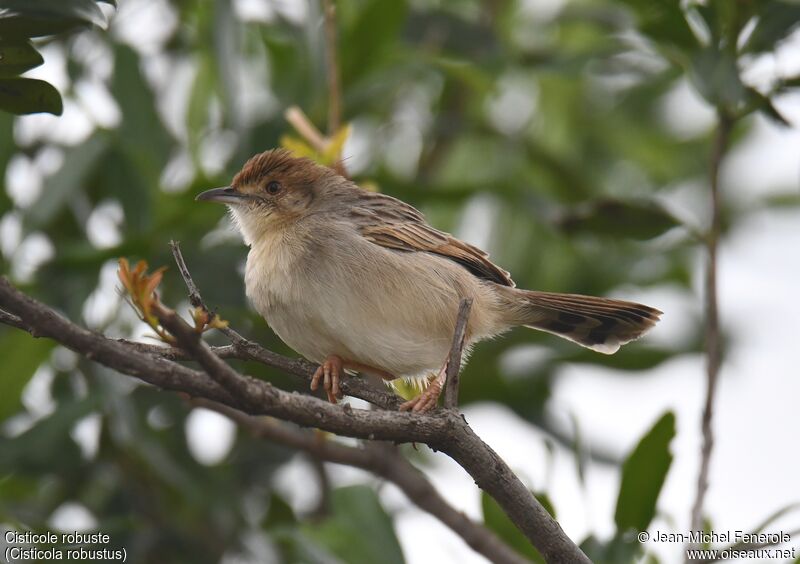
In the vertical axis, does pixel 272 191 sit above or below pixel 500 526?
above

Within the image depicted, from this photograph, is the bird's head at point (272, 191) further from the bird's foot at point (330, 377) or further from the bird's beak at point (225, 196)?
the bird's foot at point (330, 377)

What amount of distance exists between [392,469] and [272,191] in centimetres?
133

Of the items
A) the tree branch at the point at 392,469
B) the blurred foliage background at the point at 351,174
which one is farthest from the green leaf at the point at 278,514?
the tree branch at the point at 392,469

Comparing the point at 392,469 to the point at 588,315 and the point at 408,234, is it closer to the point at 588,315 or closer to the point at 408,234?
the point at 408,234

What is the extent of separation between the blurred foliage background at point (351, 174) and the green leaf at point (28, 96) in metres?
1.66

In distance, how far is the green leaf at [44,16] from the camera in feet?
8.78

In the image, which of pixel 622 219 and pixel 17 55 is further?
pixel 622 219

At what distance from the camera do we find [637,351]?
18.4 ft

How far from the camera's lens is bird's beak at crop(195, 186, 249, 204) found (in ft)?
15.1

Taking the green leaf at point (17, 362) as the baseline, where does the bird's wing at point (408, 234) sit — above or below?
above

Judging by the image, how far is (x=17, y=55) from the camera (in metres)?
2.73

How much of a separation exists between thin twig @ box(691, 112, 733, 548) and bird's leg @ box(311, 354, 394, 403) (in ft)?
3.97

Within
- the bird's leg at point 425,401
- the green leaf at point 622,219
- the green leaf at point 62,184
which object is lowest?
the green leaf at point 62,184

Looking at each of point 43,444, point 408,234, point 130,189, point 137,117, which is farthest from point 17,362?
point 408,234
